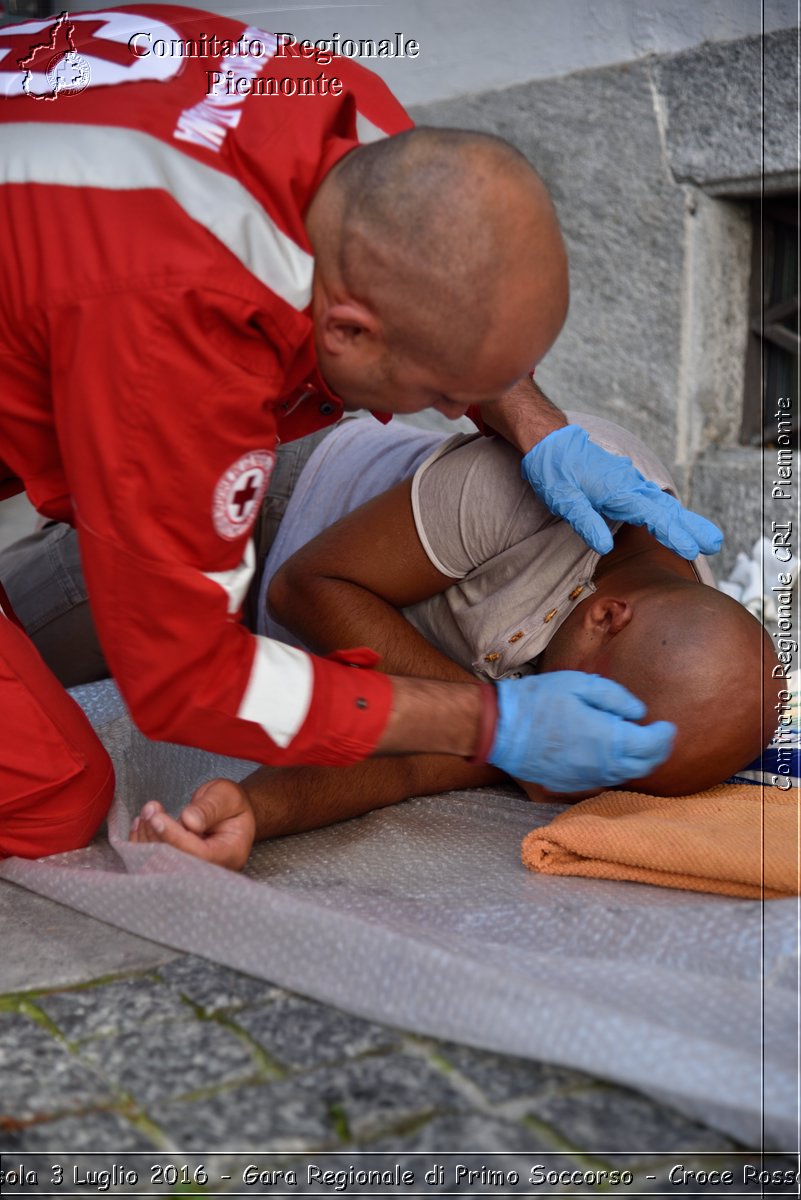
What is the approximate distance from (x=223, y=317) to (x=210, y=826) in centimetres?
82

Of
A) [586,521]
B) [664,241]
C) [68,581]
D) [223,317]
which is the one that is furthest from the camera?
[664,241]

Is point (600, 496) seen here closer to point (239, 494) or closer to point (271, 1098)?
point (239, 494)

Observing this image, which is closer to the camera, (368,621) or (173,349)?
(173,349)

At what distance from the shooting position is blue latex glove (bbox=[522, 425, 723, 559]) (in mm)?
2174

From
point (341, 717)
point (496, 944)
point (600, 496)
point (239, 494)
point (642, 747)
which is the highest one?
point (239, 494)

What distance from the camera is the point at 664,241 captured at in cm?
365

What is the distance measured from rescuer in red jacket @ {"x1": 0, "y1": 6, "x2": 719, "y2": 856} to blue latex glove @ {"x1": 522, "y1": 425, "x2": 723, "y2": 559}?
0.47 meters

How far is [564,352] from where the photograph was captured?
391 centimetres

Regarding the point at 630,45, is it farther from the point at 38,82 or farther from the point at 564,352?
the point at 38,82

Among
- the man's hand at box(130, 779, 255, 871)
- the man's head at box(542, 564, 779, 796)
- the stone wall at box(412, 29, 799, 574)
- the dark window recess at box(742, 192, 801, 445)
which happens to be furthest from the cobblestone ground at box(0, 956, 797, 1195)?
the dark window recess at box(742, 192, 801, 445)

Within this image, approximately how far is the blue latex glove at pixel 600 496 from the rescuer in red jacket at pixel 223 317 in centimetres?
47

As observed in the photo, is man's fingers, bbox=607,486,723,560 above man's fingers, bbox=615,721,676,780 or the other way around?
above

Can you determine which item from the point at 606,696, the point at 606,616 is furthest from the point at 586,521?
the point at 606,696

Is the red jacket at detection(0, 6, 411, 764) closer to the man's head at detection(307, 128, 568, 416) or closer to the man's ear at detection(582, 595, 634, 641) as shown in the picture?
the man's head at detection(307, 128, 568, 416)
